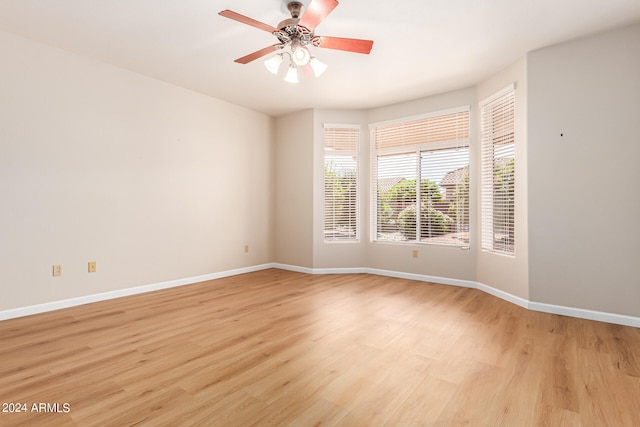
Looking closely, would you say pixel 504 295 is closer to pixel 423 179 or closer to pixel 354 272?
pixel 423 179

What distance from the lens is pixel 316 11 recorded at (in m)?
2.25

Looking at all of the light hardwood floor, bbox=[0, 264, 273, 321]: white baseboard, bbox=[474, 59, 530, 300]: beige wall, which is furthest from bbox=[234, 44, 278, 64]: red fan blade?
bbox=[0, 264, 273, 321]: white baseboard

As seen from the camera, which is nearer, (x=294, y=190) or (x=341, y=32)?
(x=341, y=32)

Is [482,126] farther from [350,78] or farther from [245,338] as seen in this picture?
[245,338]

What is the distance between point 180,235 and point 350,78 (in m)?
3.27

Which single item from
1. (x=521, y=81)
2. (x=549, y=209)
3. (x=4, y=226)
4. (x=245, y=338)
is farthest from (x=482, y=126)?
(x=4, y=226)

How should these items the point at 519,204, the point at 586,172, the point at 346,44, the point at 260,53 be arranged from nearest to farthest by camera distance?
the point at 346,44, the point at 260,53, the point at 586,172, the point at 519,204

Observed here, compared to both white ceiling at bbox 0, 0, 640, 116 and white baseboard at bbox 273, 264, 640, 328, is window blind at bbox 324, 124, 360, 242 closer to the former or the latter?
white baseboard at bbox 273, 264, 640, 328

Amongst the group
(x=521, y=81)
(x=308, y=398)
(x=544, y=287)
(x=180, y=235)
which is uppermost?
(x=521, y=81)

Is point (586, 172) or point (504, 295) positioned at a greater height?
point (586, 172)

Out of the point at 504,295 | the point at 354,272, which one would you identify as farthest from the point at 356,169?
the point at 504,295

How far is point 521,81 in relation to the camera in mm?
3604

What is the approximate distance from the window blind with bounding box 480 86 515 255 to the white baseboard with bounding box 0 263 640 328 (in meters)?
0.60

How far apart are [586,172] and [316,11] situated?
3079 mm
